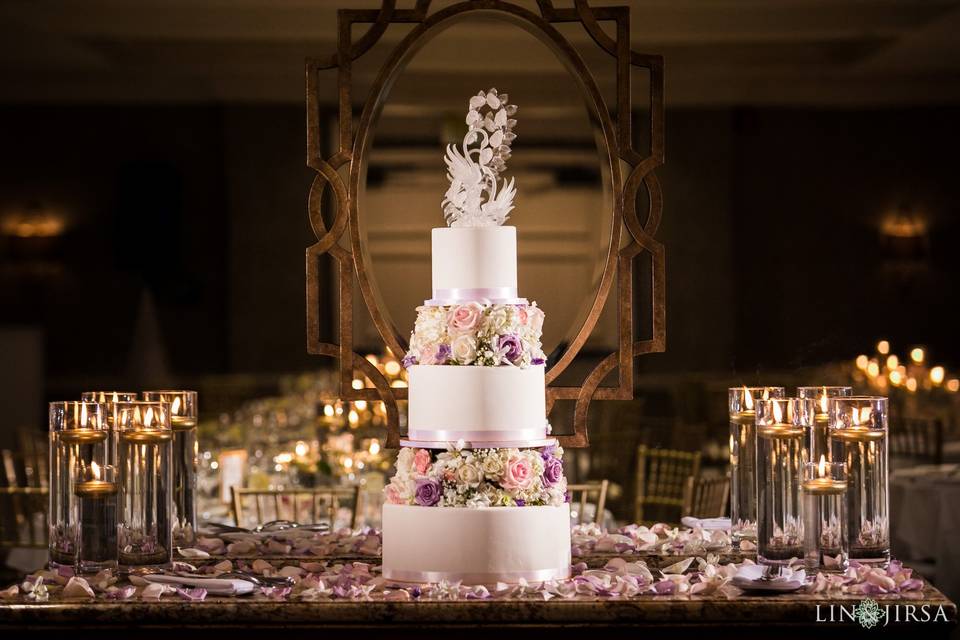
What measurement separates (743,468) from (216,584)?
1.82 meters

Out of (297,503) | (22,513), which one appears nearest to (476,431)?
(297,503)

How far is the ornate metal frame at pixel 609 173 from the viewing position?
458cm

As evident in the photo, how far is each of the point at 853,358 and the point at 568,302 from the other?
317cm

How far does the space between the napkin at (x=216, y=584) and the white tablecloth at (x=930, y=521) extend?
4.78 meters

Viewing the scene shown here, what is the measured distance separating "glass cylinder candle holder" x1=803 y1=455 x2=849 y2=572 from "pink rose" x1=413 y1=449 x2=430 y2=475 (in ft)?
3.58

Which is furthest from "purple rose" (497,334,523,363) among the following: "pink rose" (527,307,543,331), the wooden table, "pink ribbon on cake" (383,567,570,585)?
the wooden table

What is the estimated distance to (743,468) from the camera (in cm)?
457

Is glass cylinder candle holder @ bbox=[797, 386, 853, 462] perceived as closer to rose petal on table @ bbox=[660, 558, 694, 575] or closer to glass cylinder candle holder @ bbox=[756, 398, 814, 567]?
glass cylinder candle holder @ bbox=[756, 398, 814, 567]

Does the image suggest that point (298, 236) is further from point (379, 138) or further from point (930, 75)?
point (930, 75)

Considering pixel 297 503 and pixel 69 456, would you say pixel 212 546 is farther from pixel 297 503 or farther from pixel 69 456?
pixel 297 503

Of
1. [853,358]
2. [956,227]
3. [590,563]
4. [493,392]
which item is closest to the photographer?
[493,392]

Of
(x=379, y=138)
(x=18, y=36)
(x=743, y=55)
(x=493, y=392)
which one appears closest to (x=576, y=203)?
(x=379, y=138)

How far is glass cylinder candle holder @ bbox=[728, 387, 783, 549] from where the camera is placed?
4.55m

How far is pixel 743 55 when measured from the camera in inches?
339
